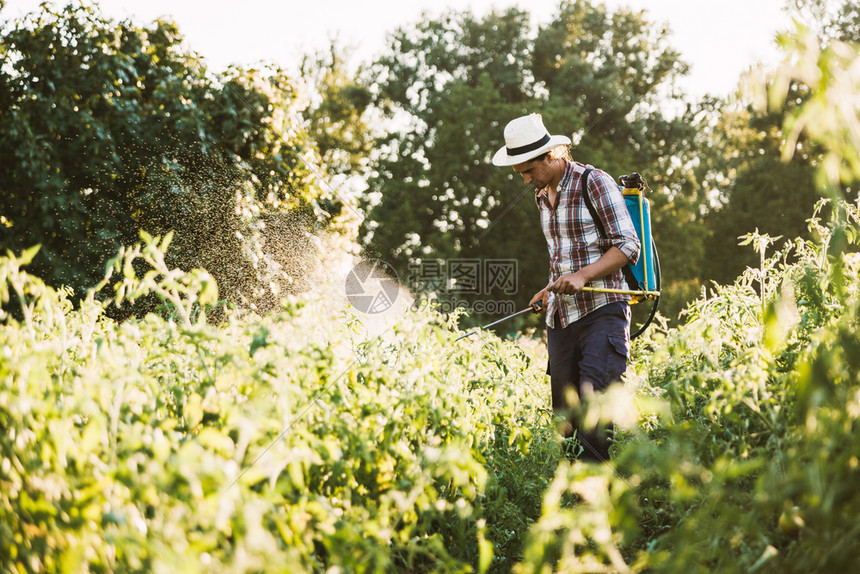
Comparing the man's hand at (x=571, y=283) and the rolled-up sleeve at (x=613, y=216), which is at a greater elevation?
the rolled-up sleeve at (x=613, y=216)

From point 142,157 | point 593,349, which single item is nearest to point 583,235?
point 593,349

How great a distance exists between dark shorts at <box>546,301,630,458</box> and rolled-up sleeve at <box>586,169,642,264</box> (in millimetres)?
276

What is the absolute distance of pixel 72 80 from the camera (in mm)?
5828

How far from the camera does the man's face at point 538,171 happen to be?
131 inches

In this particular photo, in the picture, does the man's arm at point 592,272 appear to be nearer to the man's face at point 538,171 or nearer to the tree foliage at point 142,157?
the man's face at point 538,171

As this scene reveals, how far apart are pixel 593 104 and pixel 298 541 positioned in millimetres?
20856

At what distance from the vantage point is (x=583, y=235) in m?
3.20

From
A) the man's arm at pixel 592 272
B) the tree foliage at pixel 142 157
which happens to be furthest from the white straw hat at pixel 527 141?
the tree foliage at pixel 142 157

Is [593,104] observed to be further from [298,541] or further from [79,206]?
[298,541]

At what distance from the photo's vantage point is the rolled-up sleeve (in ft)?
10.0

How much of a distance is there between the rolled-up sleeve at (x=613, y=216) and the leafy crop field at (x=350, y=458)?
0.59 meters

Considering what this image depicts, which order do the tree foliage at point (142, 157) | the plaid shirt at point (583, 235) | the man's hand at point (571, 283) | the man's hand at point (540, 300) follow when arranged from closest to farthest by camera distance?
the man's hand at point (571, 283)
the plaid shirt at point (583, 235)
the man's hand at point (540, 300)
the tree foliage at point (142, 157)
